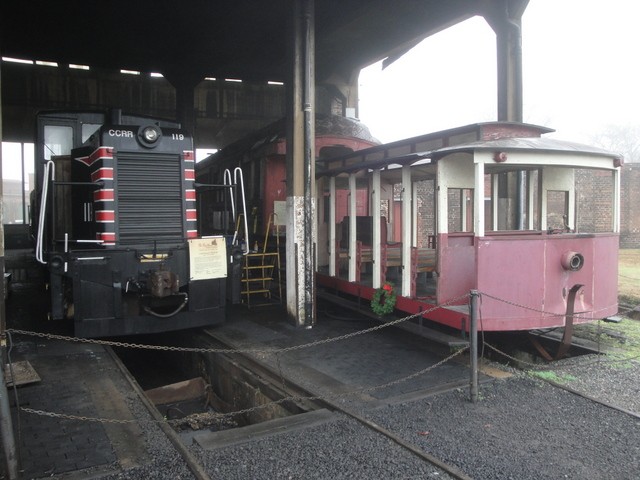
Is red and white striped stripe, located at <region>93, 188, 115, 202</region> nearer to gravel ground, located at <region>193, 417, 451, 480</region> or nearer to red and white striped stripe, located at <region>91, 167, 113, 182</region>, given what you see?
red and white striped stripe, located at <region>91, 167, 113, 182</region>

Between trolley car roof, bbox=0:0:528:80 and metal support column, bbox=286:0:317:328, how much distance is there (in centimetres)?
297

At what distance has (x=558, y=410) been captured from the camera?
466cm

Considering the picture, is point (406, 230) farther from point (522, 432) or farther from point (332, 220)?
point (522, 432)

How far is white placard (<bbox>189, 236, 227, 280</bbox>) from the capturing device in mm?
6859

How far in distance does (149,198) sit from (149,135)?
0.84 meters

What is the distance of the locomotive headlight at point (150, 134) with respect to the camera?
22.1 feet

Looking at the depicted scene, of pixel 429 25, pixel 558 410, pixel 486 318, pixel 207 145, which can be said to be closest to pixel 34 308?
pixel 486 318

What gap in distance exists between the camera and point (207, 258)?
6.96 metres

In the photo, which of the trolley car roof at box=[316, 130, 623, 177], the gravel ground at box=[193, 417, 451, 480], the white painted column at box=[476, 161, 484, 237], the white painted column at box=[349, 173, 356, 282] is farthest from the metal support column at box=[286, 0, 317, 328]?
the gravel ground at box=[193, 417, 451, 480]

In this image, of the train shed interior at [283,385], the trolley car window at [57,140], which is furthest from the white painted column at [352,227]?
the trolley car window at [57,140]

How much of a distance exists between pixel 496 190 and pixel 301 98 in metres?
3.49

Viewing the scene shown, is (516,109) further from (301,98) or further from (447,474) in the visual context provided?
(447,474)

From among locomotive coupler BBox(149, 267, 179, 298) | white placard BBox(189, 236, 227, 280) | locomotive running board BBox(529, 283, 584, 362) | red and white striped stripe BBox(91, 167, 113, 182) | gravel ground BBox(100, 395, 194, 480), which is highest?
red and white striped stripe BBox(91, 167, 113, 182)

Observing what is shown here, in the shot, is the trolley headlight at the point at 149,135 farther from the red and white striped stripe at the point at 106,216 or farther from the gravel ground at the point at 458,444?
the gravel ground at the point at 458,444
